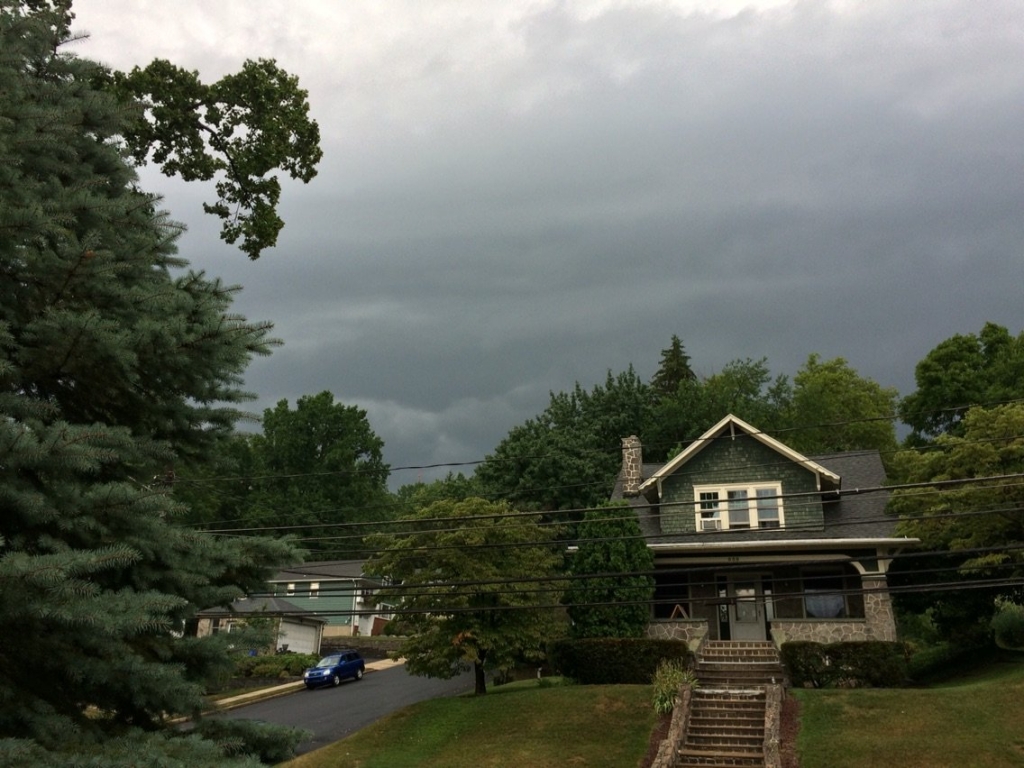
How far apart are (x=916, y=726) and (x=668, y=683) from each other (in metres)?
5.86

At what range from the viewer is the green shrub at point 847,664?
76.1 feet

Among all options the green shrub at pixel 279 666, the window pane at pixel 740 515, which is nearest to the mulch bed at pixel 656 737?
the window pane at pixel 740 515

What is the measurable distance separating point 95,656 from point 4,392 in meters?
2.64

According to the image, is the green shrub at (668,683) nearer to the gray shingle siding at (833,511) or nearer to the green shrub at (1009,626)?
the gray shingle siding at (833,511)

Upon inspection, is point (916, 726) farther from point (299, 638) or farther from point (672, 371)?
point (672, 371)

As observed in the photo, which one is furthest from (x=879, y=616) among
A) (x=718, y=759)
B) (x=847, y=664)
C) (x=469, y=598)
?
(x=469, y=598)

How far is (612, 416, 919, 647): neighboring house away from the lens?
26516mm

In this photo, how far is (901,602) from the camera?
97.2 ft

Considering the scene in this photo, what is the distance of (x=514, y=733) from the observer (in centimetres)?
2100

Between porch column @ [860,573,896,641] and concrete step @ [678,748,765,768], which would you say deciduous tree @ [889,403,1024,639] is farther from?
concrete step @ [678,748,765,768]

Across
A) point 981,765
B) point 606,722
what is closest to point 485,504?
point 606,722

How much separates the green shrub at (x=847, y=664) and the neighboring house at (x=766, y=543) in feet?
7.14

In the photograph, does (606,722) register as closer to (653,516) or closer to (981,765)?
(981,765)

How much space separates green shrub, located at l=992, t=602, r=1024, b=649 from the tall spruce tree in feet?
97.8
